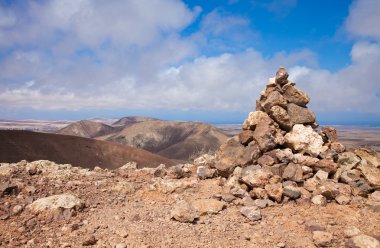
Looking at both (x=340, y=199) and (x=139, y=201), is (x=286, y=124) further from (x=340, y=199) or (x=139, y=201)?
(x=139, y=201)

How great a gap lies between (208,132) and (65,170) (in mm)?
93298

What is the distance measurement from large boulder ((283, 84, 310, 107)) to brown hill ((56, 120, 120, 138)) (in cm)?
12095

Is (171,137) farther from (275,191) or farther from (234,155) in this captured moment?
(275,191)

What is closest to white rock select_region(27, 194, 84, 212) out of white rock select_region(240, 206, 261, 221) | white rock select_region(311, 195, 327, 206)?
white rock select_region(240, 206, 261, 221)

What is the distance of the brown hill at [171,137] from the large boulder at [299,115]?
7782 cm

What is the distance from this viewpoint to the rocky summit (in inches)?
247

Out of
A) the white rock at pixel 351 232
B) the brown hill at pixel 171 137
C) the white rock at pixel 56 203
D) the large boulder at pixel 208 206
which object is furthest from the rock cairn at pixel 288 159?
the brown hill at pixel 171 137

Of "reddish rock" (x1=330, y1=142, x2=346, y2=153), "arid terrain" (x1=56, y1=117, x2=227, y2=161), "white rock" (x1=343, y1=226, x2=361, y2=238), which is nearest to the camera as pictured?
"white rock" (x1=343, y1=226, x2=361, y2=238)

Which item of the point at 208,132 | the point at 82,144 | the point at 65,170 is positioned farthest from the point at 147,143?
the point at 65,170

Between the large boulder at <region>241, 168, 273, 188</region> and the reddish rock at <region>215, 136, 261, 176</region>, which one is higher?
the reddish rock at <region>215, 136, 261, 176</region>

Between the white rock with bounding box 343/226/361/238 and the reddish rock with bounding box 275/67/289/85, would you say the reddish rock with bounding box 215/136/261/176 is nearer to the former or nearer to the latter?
the reddish rock with bounding box 275/67/289/85

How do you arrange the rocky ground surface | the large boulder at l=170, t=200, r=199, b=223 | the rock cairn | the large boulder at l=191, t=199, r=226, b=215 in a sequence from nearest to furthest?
1. the rocky ground surface
2. the large boulder at l=170, t=200, r=199, b=223
3. the large boulder at l=191, t=199, r=226, b=215
4. the rock cairn

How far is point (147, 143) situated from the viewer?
331 feet

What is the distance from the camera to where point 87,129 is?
134000mm
